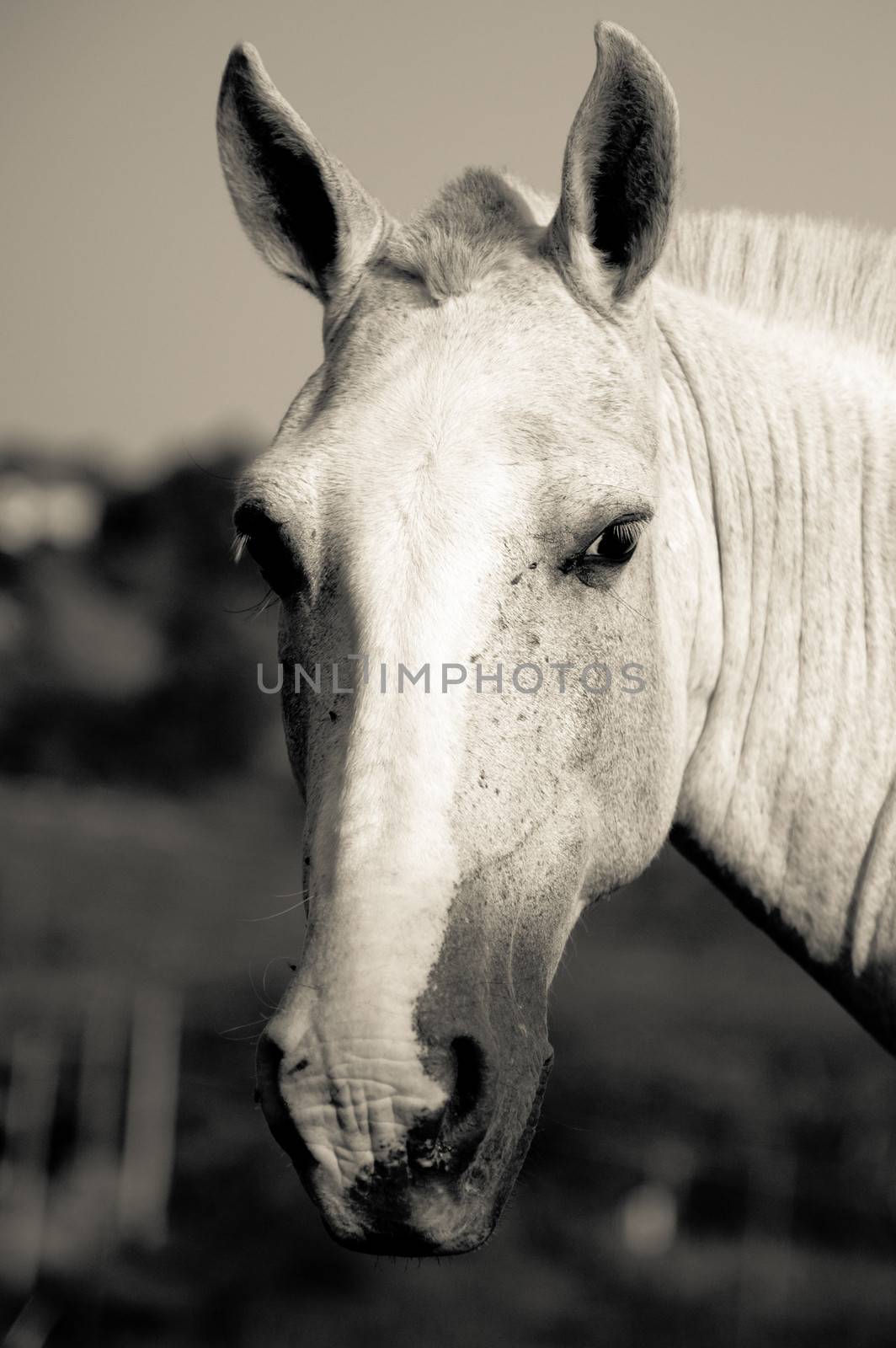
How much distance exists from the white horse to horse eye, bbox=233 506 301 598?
2 centimetres

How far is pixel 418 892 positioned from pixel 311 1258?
12641 millimetres

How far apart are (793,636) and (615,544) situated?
854 millimetres

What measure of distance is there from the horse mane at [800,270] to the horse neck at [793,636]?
0.52 ft

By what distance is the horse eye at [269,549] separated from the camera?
3.16 meters

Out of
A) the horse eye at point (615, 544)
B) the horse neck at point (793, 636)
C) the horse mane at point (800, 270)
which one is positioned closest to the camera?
the horse eye at point (615, 544)

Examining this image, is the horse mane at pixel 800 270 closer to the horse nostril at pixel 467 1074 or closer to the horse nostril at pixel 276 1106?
the horse nostril at pixel 467 1074

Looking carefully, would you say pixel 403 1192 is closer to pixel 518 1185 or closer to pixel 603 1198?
pixel 518 1185

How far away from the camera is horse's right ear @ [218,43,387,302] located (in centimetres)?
367

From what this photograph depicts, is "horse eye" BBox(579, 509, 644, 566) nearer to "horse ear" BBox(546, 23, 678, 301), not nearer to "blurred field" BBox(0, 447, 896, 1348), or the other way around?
"horse ear" BBox(546, 23, 678, 301)

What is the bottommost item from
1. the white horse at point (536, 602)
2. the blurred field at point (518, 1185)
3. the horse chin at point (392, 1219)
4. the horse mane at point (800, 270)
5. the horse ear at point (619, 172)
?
the blurred field at point (518, 1185)

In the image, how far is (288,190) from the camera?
3.90 metres

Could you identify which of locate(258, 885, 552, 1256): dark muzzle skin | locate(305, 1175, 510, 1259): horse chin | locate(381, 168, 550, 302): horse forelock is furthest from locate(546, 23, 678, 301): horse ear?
locate(305, 1175, 510, 1259): horse chin

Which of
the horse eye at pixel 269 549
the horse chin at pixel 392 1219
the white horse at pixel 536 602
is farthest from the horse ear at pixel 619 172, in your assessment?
the horse chin at pixel 392 1219

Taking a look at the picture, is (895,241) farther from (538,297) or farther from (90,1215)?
(90,1215)
